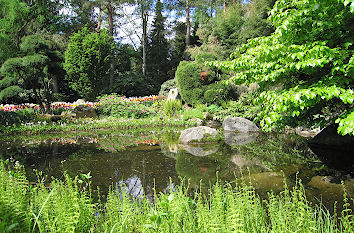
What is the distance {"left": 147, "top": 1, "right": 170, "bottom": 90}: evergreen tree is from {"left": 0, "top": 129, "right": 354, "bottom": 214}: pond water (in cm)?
1740

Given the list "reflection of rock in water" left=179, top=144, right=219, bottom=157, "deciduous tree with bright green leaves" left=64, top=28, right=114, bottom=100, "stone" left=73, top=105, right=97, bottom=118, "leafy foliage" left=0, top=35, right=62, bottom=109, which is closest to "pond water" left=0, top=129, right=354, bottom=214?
"reflection of rock in water" left=179, top=144, right=219, bottom=157

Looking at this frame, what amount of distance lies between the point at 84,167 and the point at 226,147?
4.08m

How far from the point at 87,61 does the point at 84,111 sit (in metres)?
3.68

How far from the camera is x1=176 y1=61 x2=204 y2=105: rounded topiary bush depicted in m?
15.1

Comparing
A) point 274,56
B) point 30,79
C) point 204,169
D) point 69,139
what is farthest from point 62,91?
point 274,56

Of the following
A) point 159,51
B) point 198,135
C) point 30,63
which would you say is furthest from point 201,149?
point 159,51

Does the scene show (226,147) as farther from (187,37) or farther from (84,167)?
(187,37)

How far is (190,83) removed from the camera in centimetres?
1534

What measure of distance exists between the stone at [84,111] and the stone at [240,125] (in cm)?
738

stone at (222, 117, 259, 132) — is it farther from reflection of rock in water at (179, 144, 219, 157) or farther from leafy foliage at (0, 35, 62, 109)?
leafy foliage at (0, 35, 62, 109)

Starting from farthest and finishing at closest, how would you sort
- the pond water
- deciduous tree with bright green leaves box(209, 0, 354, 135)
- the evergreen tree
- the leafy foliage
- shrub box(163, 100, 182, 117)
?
1. the evergreen tree
2. shrub box(163, 100, 182, 117)
3. the leafy foliage
4. the pond water
5. deciduous tree with bright green leaves box(209, 0, 354, 135)

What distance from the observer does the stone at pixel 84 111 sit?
13.0m

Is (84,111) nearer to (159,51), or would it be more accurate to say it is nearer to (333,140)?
(333,140)

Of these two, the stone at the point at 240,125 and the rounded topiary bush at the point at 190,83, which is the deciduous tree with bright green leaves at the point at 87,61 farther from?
the stone at the point at 240,125
